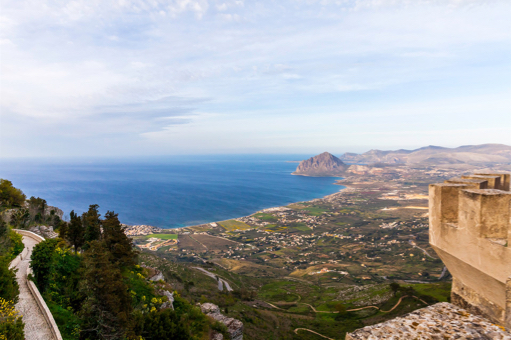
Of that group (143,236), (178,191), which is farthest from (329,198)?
(143,236)

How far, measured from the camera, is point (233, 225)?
348 feet

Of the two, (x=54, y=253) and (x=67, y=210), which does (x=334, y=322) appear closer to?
(x=54, y=253)

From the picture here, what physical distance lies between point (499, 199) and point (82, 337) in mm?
15449

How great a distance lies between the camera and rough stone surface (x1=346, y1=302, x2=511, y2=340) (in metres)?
3.46

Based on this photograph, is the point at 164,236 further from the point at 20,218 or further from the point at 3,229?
the point at 3,229

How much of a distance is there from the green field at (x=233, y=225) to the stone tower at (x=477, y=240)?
99.2 meters

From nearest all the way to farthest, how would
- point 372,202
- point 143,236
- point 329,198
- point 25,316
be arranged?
point 25,316 → point 143,236 → point 372,202 → point 329,198

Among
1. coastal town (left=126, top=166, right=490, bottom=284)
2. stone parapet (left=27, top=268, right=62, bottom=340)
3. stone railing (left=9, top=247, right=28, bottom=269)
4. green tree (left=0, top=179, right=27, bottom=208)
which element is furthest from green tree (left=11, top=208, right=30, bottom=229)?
coastal town (left=126, top=166, right=490, bottom=284)

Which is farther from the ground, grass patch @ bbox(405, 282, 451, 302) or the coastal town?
grass patch @ bbox(405, 282, 451, 302)

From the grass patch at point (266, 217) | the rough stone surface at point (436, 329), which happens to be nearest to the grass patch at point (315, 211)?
the grass patch at point (266, 217)

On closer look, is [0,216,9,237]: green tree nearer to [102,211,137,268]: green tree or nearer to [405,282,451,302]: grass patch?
[102,211,137,268]: green tree

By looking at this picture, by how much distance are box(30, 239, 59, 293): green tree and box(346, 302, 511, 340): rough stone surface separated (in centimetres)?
1726

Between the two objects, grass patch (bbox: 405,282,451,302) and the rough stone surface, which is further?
grass patch (bbox: 405,282,451,302)

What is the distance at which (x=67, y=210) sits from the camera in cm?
10306
